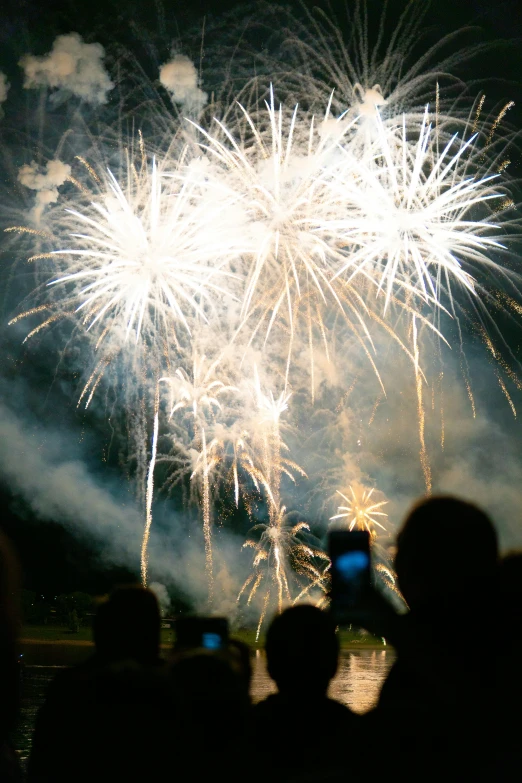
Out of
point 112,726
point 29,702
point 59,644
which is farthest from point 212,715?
point 59,644

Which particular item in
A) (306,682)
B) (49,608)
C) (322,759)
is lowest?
(49,608)

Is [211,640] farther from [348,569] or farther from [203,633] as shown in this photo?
[348,569]

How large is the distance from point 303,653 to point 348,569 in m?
0.80

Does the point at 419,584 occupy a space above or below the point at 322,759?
above

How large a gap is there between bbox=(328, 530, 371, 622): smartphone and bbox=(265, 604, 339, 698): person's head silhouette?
1.83ft

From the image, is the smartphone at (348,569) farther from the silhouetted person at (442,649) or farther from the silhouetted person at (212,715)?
the silhouetted person at (212,715)

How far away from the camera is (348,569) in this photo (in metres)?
2.54

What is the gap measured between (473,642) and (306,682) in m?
1.21

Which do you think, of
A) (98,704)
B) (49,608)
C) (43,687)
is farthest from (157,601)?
(49,608)

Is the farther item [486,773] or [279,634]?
[279,634]

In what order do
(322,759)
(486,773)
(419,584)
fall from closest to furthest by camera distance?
(486,773) < (419,584) < (322,759)

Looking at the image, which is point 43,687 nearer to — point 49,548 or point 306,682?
point 306,682

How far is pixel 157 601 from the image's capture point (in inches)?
137

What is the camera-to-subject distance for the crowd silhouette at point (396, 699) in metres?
1.90
